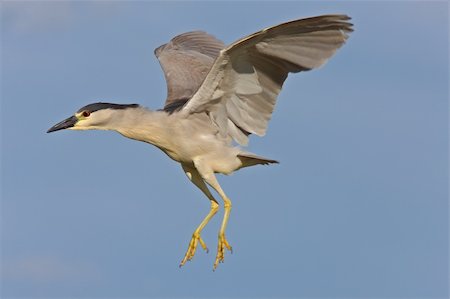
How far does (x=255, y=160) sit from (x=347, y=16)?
2.27 meters

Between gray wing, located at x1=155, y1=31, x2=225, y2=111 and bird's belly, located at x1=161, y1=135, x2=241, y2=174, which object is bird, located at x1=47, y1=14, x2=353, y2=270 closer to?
bird's belly, located at x1=161, y1=135, x2=241, y2=174

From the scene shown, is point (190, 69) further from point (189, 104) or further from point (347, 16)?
point (347, 16)

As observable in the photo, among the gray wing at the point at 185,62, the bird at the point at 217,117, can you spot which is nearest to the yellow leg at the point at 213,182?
the bird at the point at 217,117

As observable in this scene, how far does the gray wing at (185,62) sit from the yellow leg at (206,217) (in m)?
0.78

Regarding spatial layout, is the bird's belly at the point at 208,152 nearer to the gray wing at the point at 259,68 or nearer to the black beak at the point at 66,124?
the gray wing at the point at 259,68

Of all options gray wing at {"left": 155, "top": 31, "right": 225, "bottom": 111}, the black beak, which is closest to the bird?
the black beak

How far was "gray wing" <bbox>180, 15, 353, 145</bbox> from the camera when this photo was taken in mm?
12656

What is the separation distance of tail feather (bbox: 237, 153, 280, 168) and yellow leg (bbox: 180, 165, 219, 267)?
0.53 meters

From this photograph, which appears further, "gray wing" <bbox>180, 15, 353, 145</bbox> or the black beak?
the black beak

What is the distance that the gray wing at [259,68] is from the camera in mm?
12656

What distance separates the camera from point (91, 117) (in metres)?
13.7

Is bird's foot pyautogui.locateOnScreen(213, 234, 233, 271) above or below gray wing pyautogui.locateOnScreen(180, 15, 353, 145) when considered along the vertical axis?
below

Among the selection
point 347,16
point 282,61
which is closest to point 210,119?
point 282,61

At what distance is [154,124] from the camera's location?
13.7 metres
